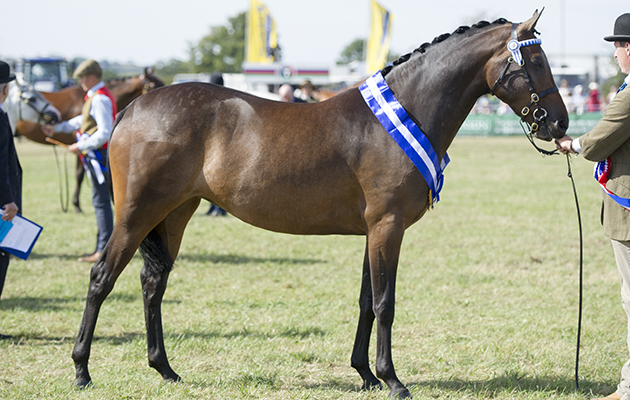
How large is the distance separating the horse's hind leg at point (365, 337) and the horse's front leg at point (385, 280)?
243 mm

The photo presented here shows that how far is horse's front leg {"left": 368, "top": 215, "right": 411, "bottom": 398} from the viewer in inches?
140

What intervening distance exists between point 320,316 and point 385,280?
194 centimetres

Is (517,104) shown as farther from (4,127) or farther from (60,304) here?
(60,304)

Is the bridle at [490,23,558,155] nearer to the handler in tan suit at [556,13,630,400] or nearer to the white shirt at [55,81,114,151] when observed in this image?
the handler in tan suit at [556,13,630,400]

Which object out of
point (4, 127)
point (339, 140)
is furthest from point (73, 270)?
point (339, 140)

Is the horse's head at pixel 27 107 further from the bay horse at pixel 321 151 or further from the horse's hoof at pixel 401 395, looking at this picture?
the horse's hoof at pixel 401 395

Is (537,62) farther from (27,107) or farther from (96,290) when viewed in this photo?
(27,107)

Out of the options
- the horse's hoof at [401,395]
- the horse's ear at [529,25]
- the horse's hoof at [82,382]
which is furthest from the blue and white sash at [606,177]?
the horse's hoof at [82,382]

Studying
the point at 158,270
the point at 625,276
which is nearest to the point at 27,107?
the point at 158,270

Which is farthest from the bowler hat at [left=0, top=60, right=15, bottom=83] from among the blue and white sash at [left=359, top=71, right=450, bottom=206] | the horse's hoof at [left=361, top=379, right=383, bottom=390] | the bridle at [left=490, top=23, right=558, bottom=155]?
the bridle at [left=490, top=23, right=558, bottom=155]

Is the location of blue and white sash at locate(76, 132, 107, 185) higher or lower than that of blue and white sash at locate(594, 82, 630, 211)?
lower

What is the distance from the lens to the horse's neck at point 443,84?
361 centimetres

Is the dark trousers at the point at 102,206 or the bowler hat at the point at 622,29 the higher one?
the bowler hat at the point at 622,29

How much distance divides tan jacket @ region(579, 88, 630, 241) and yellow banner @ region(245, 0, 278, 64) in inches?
1052
